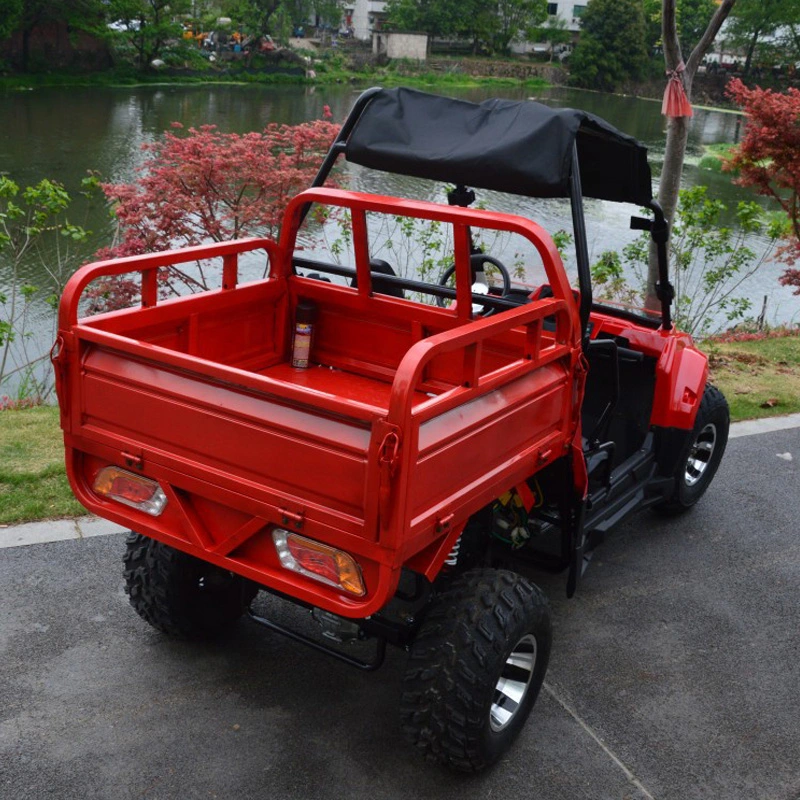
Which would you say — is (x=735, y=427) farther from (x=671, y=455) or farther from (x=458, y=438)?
(x=458, y=438)

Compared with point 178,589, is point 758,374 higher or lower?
lower

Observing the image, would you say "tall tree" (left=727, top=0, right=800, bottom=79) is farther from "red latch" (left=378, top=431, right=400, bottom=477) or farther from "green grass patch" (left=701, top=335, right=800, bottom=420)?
"red latch" (left=378, top=431, right=400, bottom=477)

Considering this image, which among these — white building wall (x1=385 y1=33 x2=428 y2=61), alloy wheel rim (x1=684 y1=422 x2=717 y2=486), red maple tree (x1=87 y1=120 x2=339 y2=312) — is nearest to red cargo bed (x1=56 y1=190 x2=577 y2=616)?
alloy wheel rim (x1=684 y1=422 x2=717 y2=486)

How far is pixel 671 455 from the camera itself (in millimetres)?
5102

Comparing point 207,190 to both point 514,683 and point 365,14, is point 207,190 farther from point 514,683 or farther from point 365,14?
point 365,14

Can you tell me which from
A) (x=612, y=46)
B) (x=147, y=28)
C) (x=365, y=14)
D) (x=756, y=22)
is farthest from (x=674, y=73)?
(x=365, y=14)

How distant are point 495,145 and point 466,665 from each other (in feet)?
6.50

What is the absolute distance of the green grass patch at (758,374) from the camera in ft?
24.7

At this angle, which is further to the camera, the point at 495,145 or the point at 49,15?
the point at 49,15

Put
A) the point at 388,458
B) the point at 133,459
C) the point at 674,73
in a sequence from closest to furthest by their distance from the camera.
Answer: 1. the point at 388,458
2. the point at 133,459
3. the point at 674,73

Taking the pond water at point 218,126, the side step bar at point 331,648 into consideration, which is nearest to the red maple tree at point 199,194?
Answer: the pond water at point 218,126

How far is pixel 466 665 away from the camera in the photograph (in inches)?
127

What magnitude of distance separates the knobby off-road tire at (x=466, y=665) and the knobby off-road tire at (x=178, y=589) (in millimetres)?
872

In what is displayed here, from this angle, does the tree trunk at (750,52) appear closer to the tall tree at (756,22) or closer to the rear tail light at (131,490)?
the tall tree at (756,22)
